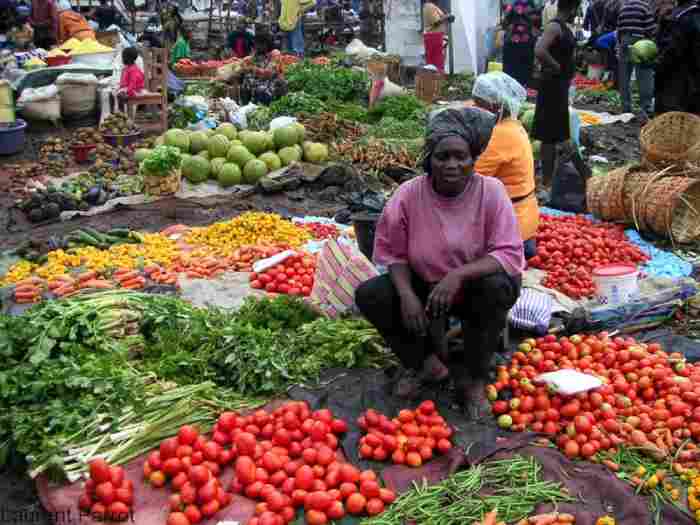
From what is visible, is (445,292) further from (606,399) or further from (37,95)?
(37,95)

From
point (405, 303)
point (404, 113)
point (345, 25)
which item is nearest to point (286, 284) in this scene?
point (405, 303)

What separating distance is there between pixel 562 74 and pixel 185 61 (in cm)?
1108

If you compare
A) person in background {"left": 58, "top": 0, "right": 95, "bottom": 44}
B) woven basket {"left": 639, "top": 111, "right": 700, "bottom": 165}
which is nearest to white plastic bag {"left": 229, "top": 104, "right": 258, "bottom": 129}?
woven basket {"left": 639, "top": 111, "right": 700, "bottom": 165}

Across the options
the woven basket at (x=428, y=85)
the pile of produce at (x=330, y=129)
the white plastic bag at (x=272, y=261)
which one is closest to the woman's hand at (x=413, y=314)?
the white plastic bag at (x=272, y=261)

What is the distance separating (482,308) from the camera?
331 cm

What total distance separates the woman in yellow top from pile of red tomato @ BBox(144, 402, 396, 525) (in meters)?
2.09

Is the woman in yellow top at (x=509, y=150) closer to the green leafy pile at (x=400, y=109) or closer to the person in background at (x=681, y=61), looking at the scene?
the person in background at (x=681, y=61)

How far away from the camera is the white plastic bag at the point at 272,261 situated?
536 cm

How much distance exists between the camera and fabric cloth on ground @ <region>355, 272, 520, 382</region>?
3293mm

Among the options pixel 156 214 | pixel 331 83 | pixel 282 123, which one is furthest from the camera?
pixel 331 83

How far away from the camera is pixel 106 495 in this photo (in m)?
2.78

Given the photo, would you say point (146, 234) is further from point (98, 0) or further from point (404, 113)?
point (98, 0)

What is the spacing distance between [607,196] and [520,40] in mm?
7571

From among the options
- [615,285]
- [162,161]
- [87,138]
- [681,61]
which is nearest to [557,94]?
[681,61]
